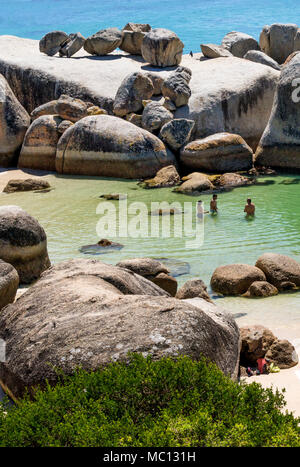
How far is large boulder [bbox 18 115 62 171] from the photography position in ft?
83.4

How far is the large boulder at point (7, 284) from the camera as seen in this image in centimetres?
891

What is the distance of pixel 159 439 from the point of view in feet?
13.3

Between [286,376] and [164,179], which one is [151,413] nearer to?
[286,376]

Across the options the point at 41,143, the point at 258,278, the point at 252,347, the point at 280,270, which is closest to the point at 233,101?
the point at 41,143

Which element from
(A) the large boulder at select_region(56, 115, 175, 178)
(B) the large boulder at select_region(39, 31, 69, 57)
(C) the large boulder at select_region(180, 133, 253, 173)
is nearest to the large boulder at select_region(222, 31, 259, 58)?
(B) the large boulder at select_region(39, 31, 69, 57)

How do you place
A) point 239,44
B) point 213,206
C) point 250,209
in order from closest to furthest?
point 250,209 < point 213,206 < point 239,44

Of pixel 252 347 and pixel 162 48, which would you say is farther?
pixel 162 48

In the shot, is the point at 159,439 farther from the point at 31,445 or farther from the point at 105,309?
the point at 105,309

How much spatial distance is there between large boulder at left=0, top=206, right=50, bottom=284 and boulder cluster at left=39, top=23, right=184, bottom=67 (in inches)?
788

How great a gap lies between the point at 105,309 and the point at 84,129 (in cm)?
1859

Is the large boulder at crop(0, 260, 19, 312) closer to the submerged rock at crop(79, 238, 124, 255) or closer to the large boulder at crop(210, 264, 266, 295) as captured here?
the large boulder at crop(210, 264, 266, 295)

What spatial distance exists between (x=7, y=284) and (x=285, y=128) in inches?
710

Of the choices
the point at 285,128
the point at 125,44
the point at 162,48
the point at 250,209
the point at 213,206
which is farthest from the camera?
the point at 125,44

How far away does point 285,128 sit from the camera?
24484mm
